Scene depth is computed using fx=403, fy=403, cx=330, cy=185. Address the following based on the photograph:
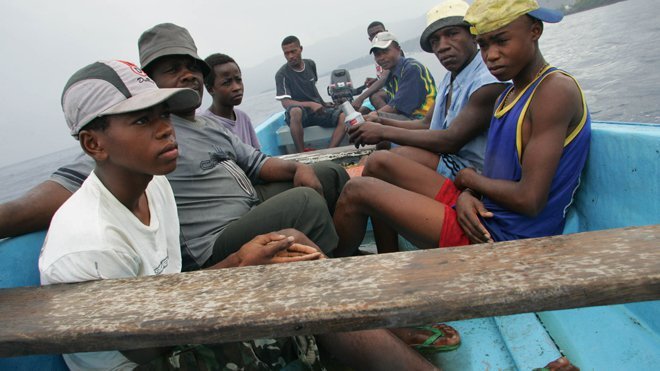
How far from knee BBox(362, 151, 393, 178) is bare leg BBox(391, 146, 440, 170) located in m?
0.32

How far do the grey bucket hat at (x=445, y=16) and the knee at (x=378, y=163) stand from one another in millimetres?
801

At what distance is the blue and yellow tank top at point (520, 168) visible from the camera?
4.96 feet

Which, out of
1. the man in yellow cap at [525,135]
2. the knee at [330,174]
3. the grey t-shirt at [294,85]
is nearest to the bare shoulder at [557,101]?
the man in yellow cap at [525,135]

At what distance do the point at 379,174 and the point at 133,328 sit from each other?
1.50 m

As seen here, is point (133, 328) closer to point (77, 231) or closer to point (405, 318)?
point (77, 231)

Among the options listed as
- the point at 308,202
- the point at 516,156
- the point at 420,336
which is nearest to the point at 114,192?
the point at 308,202

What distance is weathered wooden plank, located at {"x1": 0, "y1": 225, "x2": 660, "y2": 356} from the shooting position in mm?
805

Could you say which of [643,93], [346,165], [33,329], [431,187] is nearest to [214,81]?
[346,165]

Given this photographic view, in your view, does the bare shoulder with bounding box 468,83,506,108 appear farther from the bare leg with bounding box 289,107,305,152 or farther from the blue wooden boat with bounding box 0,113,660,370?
the bare leg with bounding box 289,107,305,152

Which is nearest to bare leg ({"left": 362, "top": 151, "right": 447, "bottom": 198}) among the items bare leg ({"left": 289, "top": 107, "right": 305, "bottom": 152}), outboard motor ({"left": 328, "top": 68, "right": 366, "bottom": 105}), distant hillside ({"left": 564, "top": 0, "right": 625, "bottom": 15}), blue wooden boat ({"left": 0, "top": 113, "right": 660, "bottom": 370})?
blue wooden boat ({"left": 0, "top": 113, "right": 660, "bottom": 370})

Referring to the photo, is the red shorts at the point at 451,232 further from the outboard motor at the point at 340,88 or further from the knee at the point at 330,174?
the outboard motor at the point at 340,88

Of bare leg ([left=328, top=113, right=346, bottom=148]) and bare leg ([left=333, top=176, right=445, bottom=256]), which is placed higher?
bare leg ([left=333, top=176, right=445, bottom=256])

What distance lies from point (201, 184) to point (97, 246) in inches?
31.1

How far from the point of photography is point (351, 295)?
2.86 feet
